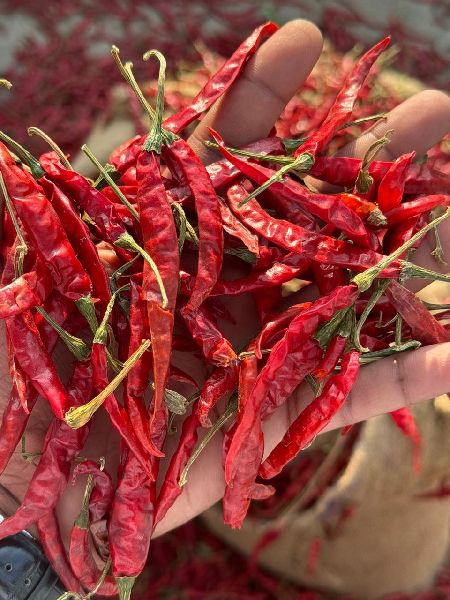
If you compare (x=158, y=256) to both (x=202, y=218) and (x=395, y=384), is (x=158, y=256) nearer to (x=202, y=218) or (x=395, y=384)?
(x=202, y=218)

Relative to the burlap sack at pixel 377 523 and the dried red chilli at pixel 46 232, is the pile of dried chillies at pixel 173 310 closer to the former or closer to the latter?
the dried red chilli at pixel 46 232

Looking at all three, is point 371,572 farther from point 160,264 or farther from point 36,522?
point 160,264

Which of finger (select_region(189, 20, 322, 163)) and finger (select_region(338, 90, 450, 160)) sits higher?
finger (select_region(189, 20, 322, 163))

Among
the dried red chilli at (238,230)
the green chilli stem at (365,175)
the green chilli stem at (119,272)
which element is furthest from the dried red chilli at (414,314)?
the green chilli stem at (119,272)

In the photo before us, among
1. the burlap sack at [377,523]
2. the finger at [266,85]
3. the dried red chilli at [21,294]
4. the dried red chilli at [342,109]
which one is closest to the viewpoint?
the dried red chilli at [21,294]

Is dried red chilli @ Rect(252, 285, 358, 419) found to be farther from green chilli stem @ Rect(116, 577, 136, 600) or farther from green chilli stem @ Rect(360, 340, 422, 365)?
green chilli stem @ Rect(116, 577, 136, 600)

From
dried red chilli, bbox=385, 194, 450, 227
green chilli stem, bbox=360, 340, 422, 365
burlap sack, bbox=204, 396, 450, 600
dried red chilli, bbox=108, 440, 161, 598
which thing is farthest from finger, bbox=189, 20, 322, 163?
burlap sack, bbox=204, 396, 450, 600
